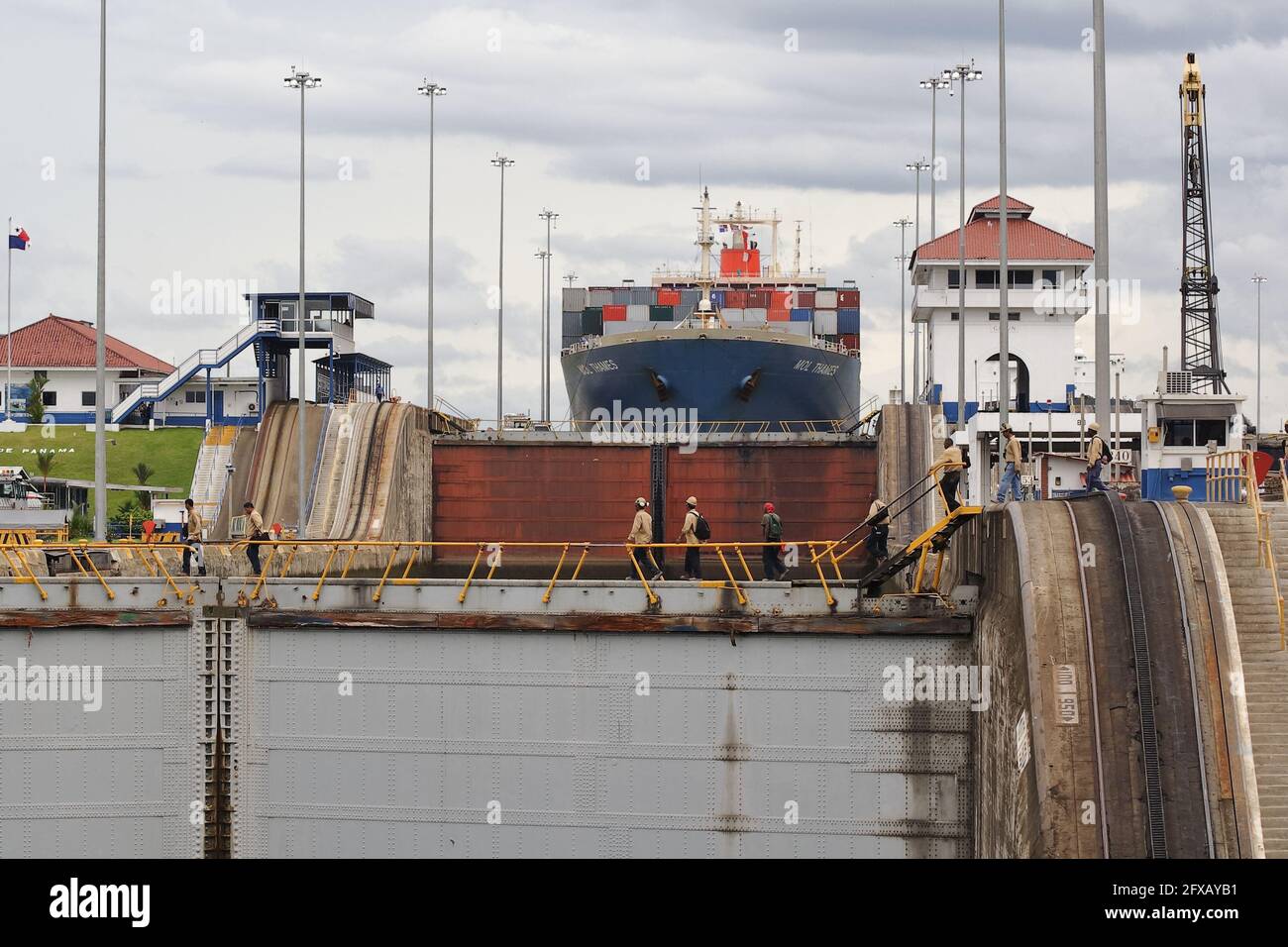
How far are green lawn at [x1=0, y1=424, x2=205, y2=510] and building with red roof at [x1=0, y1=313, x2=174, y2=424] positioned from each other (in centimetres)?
947

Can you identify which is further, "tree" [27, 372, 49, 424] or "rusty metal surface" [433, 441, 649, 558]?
"tree" [27, 372, 49, 424]

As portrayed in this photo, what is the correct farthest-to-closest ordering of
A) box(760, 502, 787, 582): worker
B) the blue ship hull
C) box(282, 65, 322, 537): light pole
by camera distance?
the blue ship hull
box(282, 65, 322, 537): light pole
box(760, 502, 787, 582): worker

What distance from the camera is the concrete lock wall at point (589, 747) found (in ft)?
59.0

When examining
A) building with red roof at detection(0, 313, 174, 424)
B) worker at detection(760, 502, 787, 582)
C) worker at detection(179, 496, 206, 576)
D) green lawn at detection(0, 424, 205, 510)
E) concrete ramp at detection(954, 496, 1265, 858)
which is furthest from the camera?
building with red roof at detection(0, 313, 174, 424)

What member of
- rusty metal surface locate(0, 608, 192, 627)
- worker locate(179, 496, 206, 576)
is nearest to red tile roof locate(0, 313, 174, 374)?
worker locate(179, 496, 206, 576)

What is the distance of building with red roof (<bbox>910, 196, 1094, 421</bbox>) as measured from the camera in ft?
181

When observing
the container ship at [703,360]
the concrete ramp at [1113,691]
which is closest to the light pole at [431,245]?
the container ship at [703,360]

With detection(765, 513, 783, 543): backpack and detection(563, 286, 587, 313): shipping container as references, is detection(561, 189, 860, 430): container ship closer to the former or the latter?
detection(563, 286, 587, 313): shipping container

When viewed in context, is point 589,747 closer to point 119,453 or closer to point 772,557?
point 772,557

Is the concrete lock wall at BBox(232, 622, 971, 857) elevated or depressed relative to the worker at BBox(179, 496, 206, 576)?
depressed

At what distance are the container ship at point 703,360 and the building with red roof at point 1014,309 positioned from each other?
4227 millimetres

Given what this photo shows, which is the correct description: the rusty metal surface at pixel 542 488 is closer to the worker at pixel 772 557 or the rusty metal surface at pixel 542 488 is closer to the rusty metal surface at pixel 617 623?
the worker at pixel 772 557
